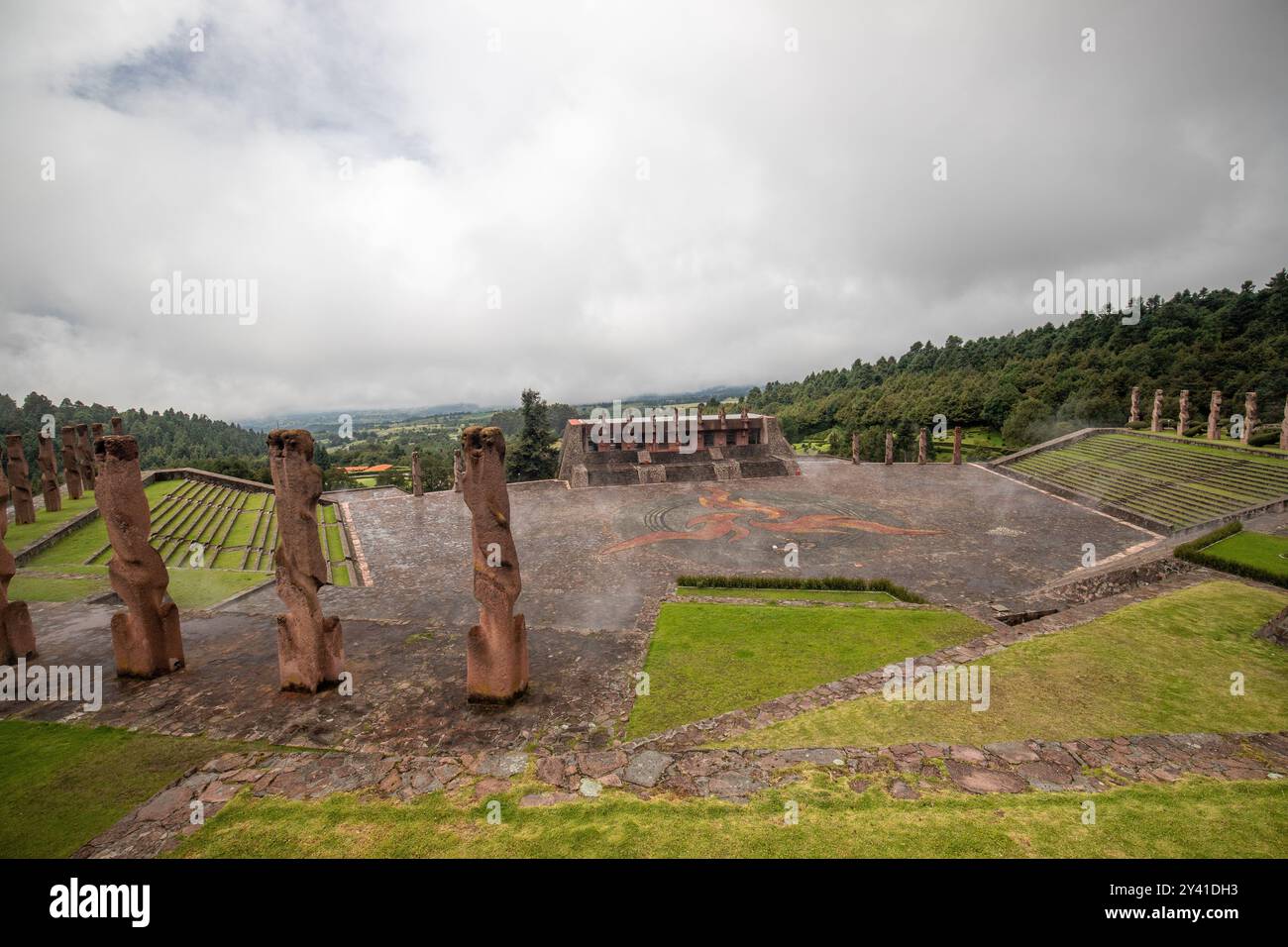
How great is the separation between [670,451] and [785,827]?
24240 millimetres

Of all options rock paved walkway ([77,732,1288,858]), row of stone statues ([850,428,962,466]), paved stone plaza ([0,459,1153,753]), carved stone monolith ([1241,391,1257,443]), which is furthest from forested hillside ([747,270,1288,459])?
rock paved walkway ([77,732,1288,858])

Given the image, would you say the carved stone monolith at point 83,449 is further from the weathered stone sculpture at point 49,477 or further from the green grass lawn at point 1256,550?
the green grass lawn at point 1256,550

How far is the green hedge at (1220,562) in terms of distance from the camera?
1058 cm

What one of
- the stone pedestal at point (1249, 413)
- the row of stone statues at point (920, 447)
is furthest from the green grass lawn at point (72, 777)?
the stone pedestal at point (1249, 413)

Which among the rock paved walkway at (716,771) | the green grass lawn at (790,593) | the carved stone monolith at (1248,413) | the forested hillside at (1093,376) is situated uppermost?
the forested hillside at (1093,376)

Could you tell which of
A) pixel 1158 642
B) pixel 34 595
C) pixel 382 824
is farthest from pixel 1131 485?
pixel 34 595

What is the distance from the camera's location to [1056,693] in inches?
270

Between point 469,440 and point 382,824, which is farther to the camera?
point 469,440

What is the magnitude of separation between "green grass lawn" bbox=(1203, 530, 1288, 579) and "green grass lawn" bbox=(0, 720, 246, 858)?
686 inches

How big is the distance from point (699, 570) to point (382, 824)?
389 inches

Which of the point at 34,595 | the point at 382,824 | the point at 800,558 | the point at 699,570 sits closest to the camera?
the point at 382,824

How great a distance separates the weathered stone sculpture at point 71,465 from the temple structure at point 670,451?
59.3 feet

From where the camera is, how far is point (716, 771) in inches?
209

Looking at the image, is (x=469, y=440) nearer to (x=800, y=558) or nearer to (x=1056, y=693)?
(x=1056, y=693)
